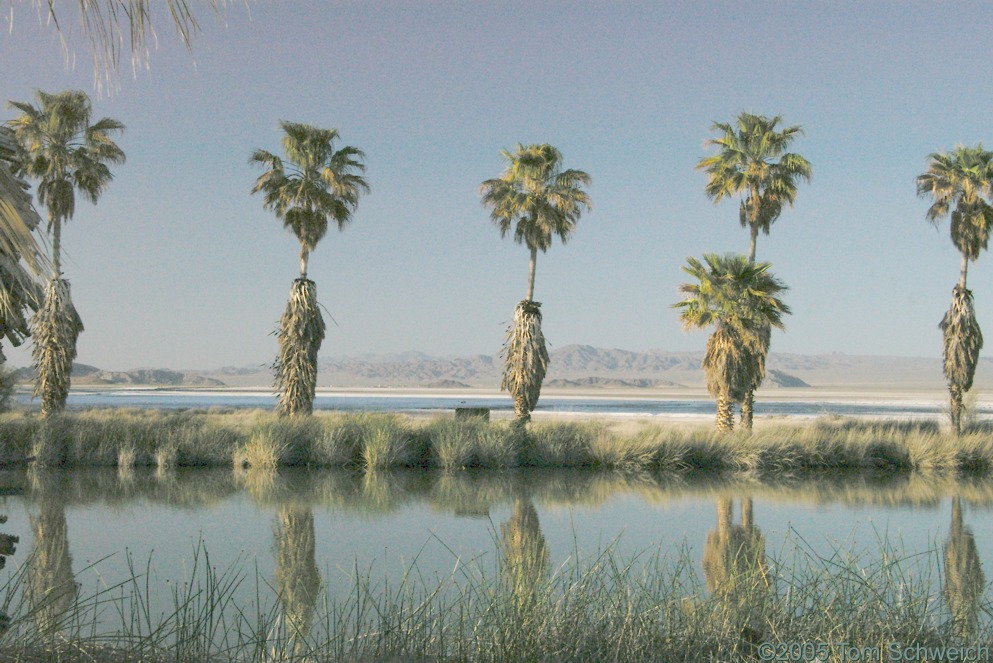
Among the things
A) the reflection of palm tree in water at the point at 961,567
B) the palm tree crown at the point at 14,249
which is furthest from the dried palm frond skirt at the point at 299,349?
the palm tree crown at the point at 14,249

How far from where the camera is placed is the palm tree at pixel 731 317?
1031 inches

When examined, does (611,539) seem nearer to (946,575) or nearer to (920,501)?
(946,575)

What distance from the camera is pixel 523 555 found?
10.7 meters

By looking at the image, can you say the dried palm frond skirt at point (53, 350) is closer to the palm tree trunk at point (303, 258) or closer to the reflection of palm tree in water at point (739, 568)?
the palm tree trunk at point (303, 258)

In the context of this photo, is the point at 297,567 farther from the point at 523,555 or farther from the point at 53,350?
the point at 53,350

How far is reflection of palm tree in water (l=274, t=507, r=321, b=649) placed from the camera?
26.0 feet

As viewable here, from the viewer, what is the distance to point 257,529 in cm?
1298

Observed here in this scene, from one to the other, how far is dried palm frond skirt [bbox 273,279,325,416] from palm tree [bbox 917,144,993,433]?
21029mm

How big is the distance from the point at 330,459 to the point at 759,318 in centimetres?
1315

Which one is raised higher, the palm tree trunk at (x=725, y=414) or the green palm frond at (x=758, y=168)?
the green palm frond at (x=758, y=168)

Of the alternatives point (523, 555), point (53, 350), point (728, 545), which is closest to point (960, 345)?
point (728, 545)

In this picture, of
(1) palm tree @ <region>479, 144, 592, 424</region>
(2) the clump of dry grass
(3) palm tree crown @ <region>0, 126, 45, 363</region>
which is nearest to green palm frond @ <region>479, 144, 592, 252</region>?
(1) palm tree @ <region>479, 144, 592, 424</region>

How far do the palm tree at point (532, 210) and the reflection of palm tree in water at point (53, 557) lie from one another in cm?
1602

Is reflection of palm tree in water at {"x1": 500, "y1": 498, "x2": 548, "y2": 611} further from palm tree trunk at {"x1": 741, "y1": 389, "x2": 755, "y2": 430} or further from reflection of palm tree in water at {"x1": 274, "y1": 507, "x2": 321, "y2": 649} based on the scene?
palm tree trunk at {"x1": 741, "y1": 389, "x2": 755, "y2": 430}
